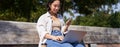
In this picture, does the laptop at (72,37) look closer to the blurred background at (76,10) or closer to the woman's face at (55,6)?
→ the woman's face at (55,6)

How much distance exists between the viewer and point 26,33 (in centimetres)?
452

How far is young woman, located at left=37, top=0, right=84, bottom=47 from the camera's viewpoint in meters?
4.09

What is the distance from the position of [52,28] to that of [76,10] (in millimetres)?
6903

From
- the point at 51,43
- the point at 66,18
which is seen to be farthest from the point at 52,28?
the point at 66,18

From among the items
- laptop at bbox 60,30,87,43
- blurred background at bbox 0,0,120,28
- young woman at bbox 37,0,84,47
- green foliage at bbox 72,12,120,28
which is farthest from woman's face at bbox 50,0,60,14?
green foliage at bbox 72,12,120,28

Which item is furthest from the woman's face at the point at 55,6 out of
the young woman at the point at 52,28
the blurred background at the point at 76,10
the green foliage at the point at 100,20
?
the green foliage at the point at 100,20

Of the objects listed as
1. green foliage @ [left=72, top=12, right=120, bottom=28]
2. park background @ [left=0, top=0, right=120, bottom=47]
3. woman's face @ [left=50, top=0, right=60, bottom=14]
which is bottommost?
green foliage @ [left=72, top=12, right=120, bottom=28]

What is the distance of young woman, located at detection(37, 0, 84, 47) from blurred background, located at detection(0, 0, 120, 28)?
3.56 metres

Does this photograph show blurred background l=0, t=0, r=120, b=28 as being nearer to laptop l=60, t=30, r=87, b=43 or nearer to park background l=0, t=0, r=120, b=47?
park background l=0, t=0, r=120, b=47

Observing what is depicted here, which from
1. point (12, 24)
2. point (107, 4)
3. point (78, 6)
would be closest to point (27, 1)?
point (78, 6)

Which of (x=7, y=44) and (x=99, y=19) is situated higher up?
(x=7, y=44)

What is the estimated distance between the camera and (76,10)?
36.6 ft

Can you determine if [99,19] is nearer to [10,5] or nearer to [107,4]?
[107,4]

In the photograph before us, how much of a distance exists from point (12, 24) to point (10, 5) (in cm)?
467
